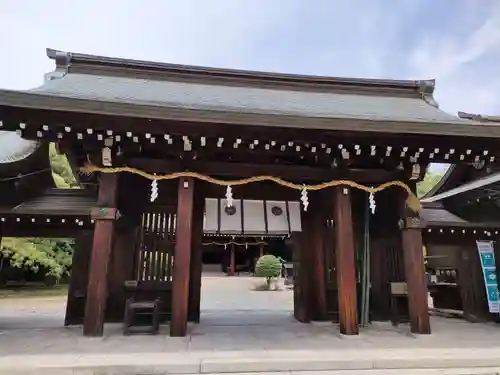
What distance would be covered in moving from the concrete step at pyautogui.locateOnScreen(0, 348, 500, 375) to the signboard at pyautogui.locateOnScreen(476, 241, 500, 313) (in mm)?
3596

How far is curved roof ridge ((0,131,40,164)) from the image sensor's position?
6.47m

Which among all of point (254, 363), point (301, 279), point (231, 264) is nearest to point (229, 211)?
point (301, 279)

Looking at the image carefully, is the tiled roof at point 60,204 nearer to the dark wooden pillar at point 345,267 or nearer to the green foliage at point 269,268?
the dark wooden pillar at point 345,267

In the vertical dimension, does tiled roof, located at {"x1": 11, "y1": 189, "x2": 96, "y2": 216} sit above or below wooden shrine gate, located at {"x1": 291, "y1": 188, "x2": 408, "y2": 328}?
above

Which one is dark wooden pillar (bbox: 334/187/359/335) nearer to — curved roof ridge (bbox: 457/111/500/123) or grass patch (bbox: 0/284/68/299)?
curved roof ridge (bbox: 457/111/500/123)

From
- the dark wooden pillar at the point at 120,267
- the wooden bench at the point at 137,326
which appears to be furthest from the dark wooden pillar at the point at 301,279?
the dark wooden pillar at the point at 120,267

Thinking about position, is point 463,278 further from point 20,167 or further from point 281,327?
point 20,167

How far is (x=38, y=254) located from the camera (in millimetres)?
15430

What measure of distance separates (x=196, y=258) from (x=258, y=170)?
2249 millimetres

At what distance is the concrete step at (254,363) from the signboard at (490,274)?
3.60 metres

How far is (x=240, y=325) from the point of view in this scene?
261 inches

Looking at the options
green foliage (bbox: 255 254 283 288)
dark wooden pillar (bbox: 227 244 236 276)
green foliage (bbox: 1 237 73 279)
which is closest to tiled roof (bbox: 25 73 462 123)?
green foliage (bbox: 1 237 73 279)

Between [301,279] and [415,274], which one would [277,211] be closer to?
[301,279]

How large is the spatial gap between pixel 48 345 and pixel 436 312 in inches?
347
